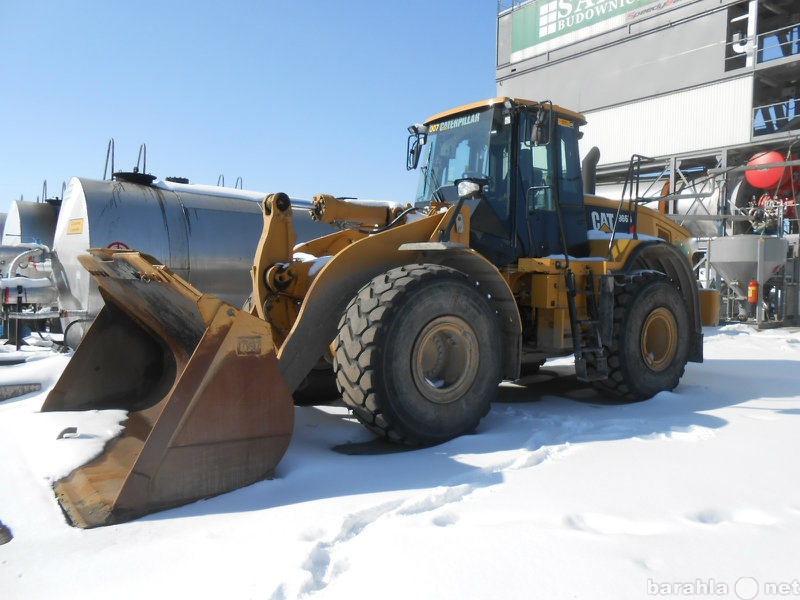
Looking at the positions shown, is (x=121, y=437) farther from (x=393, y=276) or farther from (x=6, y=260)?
(x=6, y=260)

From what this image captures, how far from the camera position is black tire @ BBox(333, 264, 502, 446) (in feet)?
12.3

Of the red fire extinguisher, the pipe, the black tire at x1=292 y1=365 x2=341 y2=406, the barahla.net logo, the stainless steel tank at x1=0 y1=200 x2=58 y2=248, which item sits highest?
the stainless steel tank at x1=0 y1=200 x2=58 y2=248

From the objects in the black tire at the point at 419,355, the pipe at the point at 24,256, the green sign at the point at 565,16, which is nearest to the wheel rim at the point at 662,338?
the black tire at the point at 419,355

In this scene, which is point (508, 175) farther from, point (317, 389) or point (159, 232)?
point (159, 232)

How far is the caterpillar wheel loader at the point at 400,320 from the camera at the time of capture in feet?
10.6

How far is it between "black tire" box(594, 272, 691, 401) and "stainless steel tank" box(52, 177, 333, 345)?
234 inches

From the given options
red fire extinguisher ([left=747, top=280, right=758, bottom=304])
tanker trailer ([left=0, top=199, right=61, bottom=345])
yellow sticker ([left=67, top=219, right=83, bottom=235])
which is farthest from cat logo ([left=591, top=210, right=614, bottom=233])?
red fire extinguisher ([left=747, top=280, right=758, bottom=304])

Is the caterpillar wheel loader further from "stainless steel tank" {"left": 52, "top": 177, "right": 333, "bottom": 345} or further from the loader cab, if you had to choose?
"stainless steel tank" {"left": 52, "top": 177, "right": 333, "bottom": 345}

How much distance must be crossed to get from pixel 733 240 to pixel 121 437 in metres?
13.8

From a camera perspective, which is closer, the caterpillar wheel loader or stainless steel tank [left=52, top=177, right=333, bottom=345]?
the caterpillar wheel loader

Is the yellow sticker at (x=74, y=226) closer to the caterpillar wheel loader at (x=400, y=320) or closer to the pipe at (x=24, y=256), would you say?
the pipe at (x=24, y=256)

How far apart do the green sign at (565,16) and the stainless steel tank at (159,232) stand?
762 inches

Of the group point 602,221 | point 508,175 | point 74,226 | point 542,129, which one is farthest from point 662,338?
point 74,226

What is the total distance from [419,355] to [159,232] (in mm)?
6136
